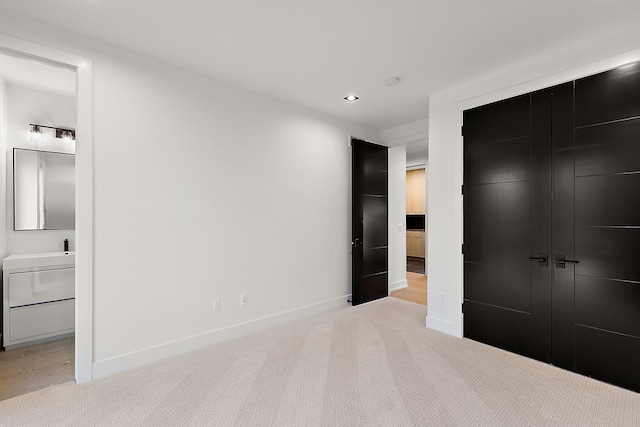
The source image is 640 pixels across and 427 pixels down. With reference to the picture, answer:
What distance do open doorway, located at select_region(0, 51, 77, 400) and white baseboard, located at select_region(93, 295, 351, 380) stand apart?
1.50 feet

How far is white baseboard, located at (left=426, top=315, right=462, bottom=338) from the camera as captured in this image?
3.21 meters

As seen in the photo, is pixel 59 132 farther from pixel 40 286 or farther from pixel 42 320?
pixel 42 320

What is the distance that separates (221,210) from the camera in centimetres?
308

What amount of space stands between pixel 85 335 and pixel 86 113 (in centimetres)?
172

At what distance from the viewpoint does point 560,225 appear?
101 inches

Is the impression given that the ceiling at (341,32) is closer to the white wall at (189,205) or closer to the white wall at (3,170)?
the white wall at (189,205)

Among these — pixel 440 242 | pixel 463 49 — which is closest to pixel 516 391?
pixel 440 242

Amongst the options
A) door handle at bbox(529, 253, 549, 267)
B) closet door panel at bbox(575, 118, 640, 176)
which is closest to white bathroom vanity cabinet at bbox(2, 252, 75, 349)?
door handle at bbox(529, 253, 549, 267)

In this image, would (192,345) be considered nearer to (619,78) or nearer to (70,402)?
(70,402)

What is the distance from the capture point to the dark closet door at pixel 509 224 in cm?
268

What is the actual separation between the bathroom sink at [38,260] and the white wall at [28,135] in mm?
150

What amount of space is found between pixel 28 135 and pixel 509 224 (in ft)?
16.8

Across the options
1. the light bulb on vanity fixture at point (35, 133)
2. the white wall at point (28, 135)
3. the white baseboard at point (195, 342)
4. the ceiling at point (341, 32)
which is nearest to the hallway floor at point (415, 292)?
the white baseboard at point (195, 342)

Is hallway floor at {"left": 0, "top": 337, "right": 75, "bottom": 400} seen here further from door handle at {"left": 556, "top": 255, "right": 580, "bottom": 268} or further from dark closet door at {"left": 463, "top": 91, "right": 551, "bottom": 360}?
door handle at {"left": 556, "top": 255, "right": 580, "bottom": 268}
